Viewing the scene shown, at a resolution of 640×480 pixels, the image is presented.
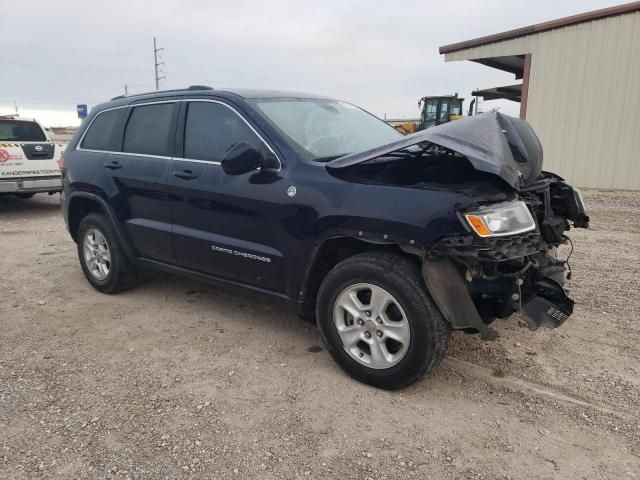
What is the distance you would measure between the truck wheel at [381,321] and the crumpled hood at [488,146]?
0.65 meters

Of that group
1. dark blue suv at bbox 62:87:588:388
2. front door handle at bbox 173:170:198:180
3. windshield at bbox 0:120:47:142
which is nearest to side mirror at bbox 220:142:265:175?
dark blue suv at bbox 62:87:588:388

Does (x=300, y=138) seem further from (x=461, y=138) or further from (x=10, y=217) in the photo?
(x=10, y=217)

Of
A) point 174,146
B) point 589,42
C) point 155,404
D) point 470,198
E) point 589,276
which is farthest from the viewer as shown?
point 589,42

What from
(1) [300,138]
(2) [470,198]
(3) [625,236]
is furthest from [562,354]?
(3) [625,236]

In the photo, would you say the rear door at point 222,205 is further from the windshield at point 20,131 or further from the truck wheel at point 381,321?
the windshield at point 20,131

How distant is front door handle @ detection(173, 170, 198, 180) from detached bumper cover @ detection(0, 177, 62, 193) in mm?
6527

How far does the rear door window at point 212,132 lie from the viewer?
3.67 m

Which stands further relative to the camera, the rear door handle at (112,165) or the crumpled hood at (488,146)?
the rear door handle at (112,165)

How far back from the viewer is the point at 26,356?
3.61m

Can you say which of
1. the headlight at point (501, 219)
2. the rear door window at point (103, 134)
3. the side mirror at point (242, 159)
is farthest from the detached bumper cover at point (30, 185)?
the headlight at point (501, 219)

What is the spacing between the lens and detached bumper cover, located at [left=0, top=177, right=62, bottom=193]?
8859 mm

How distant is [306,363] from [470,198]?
1574 mm

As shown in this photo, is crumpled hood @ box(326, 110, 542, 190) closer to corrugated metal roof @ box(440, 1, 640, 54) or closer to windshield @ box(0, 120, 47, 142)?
windshield @ box(0, 120, 47, 142)

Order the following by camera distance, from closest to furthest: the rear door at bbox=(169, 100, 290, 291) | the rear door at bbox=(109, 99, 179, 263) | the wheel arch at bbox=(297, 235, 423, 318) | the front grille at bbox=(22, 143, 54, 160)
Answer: the wheel arch at bbox=(297, 235, 423, 318) < the rear door at bbox=(169, 100, 290, 291) < the rear door at bbox=(109, 99, 179, 263) < the front grille at bbox=(22, 143, 54, 160)
